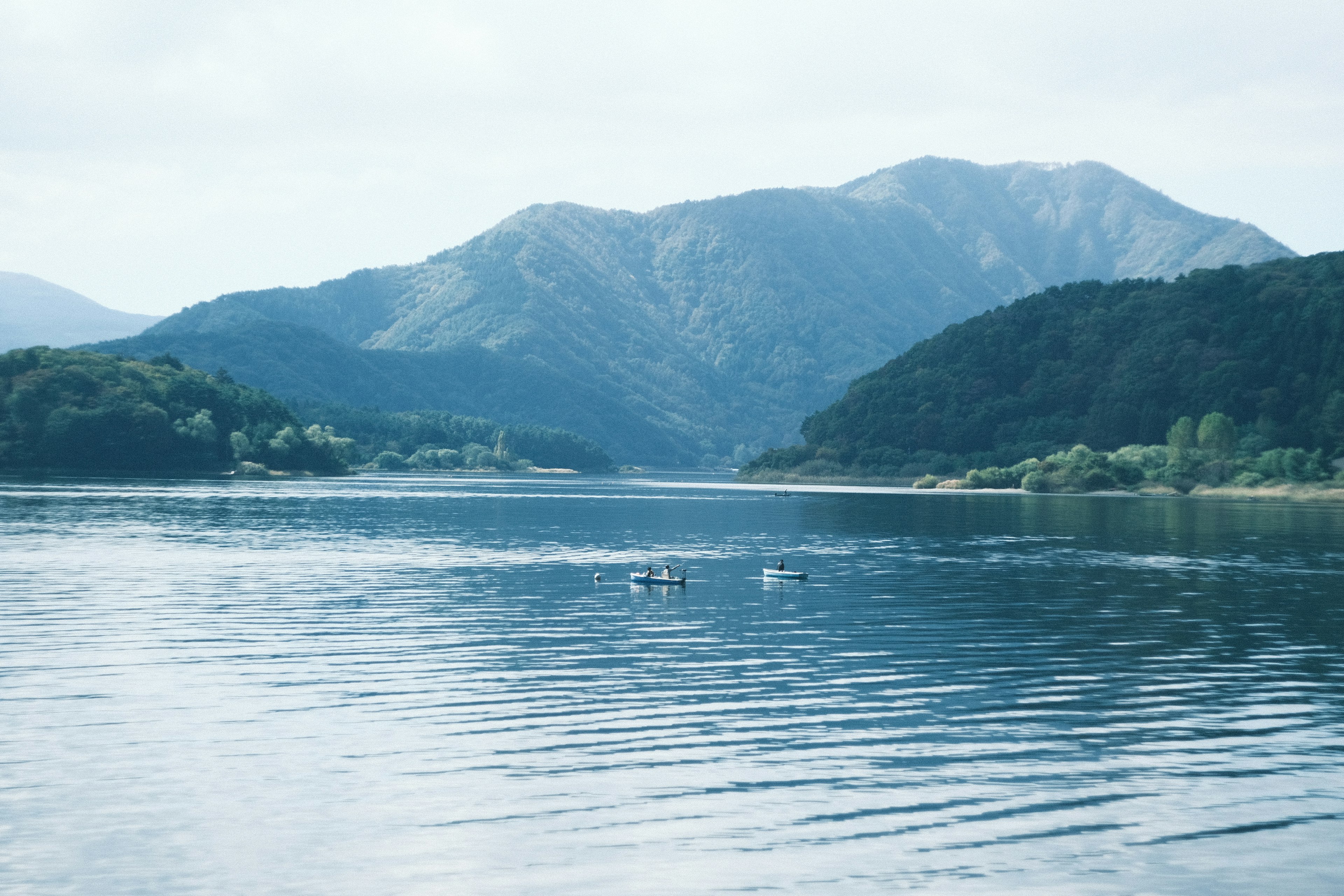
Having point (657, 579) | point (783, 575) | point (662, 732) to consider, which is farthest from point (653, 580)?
point (662, 732)

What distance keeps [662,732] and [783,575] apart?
36.8m

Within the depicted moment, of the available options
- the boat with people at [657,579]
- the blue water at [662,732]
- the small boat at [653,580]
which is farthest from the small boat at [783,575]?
the small boat at [653,580]

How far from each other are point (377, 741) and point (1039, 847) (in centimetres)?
1435

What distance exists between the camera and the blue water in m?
19.7

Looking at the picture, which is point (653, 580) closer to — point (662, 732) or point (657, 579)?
point (657, 579)

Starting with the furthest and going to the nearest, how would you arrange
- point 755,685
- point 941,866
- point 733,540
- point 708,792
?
1. point 733,540
2. point 755,685
3. point 708,792
4. point 941,866

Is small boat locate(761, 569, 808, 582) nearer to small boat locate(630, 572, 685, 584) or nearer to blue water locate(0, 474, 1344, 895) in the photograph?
blue water locate(0, 474, 1344, 895)

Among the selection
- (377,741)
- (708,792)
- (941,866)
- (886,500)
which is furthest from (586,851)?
(886,500)

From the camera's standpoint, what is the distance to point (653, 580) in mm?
61094

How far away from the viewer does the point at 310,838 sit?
2062 centimetres

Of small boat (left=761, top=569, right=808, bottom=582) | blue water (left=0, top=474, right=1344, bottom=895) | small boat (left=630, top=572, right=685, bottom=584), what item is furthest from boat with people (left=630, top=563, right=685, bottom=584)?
small boat (left=761, top=569, right=808, bottom=582)

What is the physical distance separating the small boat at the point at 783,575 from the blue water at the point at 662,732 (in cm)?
98

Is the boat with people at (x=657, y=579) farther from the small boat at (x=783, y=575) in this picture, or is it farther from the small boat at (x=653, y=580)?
the small boat at (x=783, y=575)

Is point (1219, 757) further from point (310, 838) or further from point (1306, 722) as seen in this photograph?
point (310, 838)
